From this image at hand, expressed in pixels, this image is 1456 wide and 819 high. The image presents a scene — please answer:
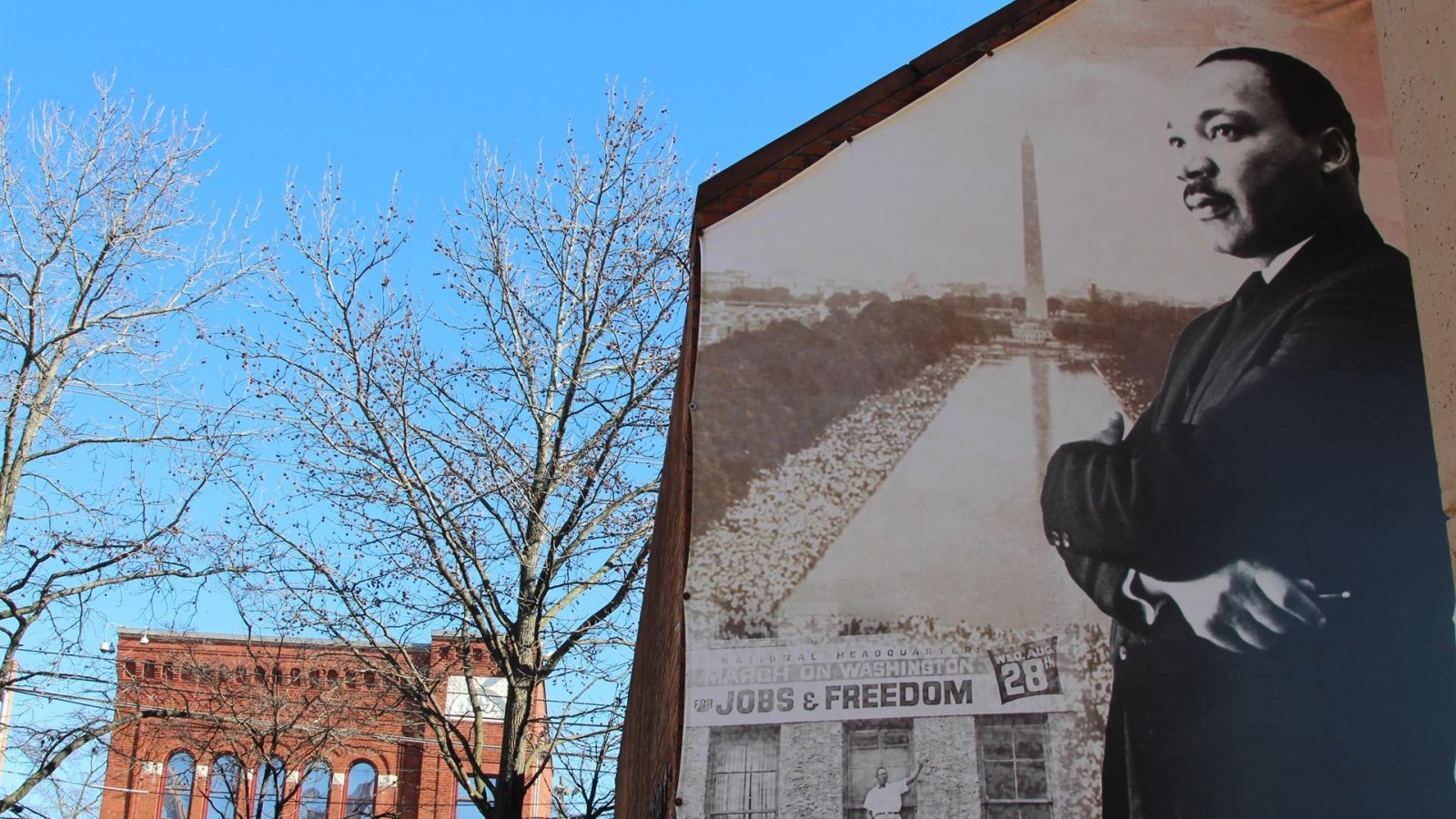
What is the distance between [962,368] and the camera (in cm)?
939

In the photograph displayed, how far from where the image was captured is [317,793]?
3123 centimetres

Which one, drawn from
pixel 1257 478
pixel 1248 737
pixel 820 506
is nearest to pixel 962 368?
pixel 820 506

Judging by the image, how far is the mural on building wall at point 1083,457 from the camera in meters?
8.29

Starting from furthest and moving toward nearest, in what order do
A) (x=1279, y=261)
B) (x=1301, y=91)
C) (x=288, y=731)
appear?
(x=288, y=731) < (x=1301, y=91) < (x=1279, y=261)

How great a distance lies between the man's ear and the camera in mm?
10164

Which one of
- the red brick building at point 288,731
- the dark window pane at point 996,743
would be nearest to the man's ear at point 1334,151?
the dark window pane at point 996,743

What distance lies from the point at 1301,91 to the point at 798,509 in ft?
16.0

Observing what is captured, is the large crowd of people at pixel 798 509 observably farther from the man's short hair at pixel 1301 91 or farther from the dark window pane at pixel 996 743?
the man's short hair at pixel 1301 91

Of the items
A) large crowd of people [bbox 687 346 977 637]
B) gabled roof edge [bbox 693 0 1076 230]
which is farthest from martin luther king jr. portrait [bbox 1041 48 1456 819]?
gabled roof edge [bbox 693 0 1076 230]

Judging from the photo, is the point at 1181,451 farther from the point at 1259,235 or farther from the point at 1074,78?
the point at 1074,78

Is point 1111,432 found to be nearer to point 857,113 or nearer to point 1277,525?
point 1277,525

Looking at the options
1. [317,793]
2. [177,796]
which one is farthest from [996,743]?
[177,796]

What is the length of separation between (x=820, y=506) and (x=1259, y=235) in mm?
3679

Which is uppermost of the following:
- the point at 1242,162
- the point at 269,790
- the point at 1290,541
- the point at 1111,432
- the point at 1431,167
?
the point at 1242,162
